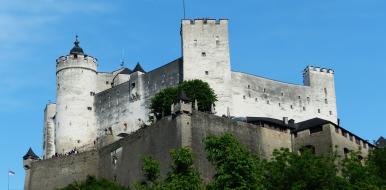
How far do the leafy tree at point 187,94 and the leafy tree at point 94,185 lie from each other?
9.16 meters

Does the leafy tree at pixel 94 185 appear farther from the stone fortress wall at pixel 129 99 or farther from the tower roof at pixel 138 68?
the tower roof at pixel 138 68

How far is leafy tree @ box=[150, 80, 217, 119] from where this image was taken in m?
81.7

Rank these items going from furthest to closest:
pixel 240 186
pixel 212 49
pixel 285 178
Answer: pixel 212 49
pixel 285 178
pixel 240 186

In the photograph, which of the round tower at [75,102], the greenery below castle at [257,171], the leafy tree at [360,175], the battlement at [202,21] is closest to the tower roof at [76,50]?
the round tower at [75,102]

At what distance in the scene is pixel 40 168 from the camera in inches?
3174

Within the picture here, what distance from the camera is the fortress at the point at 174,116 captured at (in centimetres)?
7250

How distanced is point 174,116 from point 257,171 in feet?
79.7

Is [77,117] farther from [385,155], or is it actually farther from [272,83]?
[385,155]

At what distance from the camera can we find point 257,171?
46438 mm

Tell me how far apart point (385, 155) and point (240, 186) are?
26279mm

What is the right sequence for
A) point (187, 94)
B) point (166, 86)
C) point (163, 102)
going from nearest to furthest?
point (187, 94)
point (163, 102)
point (166, 86)

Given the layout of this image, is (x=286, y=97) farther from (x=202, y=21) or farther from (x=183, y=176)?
(x=183, y=176)

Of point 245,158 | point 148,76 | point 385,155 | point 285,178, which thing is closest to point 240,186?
point 245,158

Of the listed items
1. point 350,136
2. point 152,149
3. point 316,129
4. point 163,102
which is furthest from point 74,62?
point 350,136
